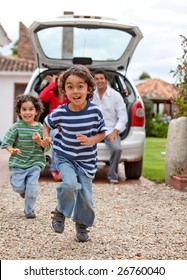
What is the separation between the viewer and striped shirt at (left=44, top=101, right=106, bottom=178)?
5875mm

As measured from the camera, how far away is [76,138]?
5.86m

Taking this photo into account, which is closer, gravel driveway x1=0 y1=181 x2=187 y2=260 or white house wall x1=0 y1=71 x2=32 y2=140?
gravel driveway x1=0 y1=181 x2=187 y2=260

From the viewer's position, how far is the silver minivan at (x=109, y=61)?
34.9 ft

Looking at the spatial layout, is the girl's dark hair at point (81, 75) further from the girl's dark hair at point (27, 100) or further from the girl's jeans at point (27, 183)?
the girl's jeans at point (27, 183)

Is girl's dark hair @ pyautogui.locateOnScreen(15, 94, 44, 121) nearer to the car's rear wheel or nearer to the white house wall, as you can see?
the car's rear wheel

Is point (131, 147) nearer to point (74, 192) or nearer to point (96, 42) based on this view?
point (96, 42)

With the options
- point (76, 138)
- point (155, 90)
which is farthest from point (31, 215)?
point (155, 90)

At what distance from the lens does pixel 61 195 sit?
5922mm

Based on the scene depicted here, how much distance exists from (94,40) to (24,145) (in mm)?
5271

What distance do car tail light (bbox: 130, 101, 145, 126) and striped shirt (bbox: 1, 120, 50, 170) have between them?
3684 millimetres

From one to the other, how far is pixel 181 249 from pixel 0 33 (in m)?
4.12

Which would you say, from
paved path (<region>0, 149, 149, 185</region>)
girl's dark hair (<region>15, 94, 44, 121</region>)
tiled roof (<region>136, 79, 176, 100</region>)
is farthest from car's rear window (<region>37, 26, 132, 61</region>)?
tiled roof (<region>136, 79, 176, 100</region>)

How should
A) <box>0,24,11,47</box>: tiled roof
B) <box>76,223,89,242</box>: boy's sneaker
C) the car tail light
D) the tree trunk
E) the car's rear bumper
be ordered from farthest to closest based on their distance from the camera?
the car tail light
the car's rear bumper
the tree trunk
<box>0,24,11,47</box>: tiled roof
<box>76,223,89,242</box>: boy's sneaker
